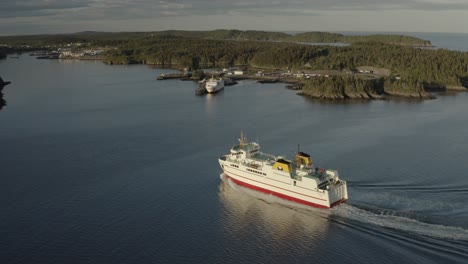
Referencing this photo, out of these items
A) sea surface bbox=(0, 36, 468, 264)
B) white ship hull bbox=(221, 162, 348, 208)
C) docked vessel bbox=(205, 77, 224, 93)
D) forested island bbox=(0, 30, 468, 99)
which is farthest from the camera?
docked vessel bbox=(205, 77, 224, 93)

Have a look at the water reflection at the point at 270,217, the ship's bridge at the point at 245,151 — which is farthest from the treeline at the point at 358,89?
the water reflection at the point at 270,217

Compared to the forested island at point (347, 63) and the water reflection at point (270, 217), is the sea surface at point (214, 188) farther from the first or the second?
the forested island at point (347, 63)

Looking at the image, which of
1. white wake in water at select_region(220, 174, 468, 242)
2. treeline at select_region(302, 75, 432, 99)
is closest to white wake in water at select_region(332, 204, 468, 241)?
white wake in water at select_region(220, 174, 468, 242)

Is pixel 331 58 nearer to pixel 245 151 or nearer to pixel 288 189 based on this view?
pixel 245 151

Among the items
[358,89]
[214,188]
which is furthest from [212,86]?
[214,188]

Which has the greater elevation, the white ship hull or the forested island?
the forested island

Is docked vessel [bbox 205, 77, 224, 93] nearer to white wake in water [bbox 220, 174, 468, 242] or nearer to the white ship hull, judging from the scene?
the white ship hull
